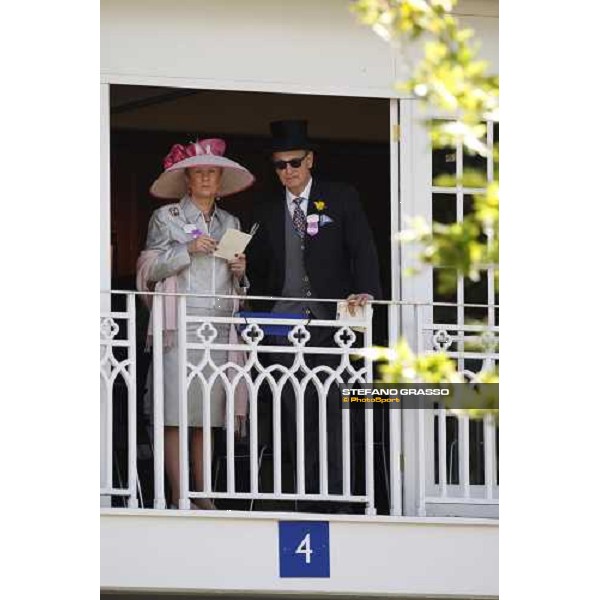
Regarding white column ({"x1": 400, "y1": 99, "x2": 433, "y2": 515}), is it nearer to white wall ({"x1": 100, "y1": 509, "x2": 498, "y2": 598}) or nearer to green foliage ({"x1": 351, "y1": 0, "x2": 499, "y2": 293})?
white wall ({"x1": 100, "y1": 509, "x2": 498, "y2": 598})

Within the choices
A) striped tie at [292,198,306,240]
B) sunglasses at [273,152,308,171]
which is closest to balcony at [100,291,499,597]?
striped tie at [292,198,306,240]

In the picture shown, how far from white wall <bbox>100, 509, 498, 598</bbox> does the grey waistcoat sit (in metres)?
1.18

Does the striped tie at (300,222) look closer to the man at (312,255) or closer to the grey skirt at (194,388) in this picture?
the man at (312,255)

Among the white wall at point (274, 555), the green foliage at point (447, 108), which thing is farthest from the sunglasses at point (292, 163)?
the green foliage at point (447, 108)

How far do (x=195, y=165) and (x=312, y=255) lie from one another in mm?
818

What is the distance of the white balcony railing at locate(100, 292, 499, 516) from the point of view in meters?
10.0

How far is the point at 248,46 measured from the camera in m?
10.5

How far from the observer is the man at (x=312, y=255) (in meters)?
10.5

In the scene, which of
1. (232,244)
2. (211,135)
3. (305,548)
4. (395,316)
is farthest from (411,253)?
(211,135)

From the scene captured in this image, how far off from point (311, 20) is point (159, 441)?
8.24ft
